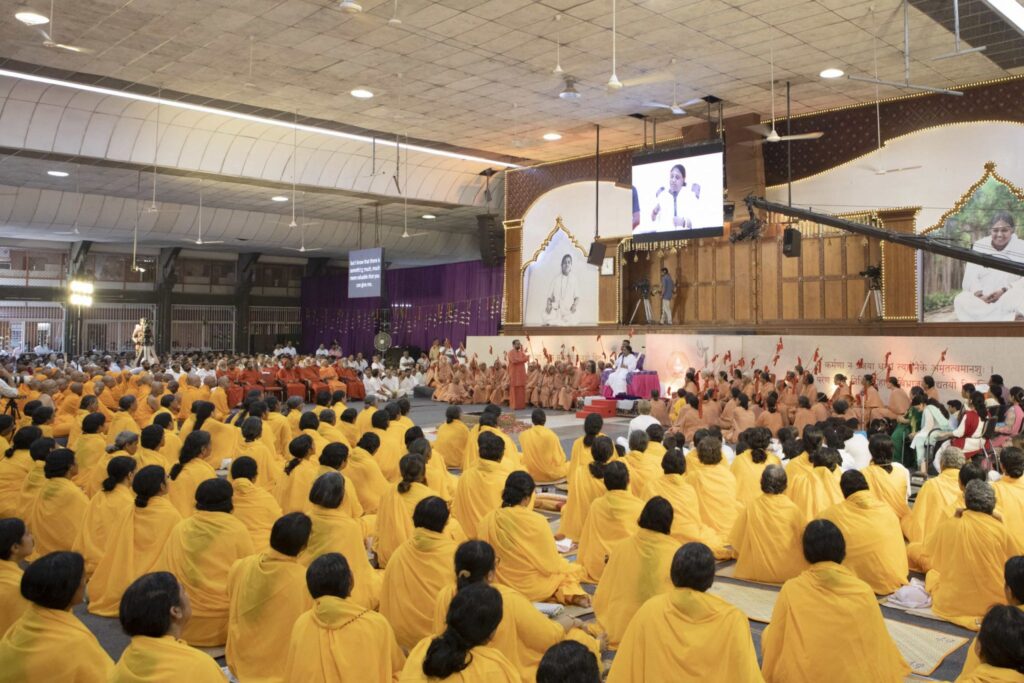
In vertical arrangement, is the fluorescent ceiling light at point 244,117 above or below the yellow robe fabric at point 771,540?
above

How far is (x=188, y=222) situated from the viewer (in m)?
19.6

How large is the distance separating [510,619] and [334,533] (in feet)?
4.58

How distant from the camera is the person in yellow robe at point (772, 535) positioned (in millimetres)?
4848

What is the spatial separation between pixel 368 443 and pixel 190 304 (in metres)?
21.4

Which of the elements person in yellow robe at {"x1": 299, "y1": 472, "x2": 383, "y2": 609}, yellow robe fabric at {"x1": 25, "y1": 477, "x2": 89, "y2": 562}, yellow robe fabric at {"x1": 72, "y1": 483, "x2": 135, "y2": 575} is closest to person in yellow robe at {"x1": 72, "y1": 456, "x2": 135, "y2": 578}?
yellow robe fabric at {"x1": 72, "y1": 483, "x2": 135, "y2": 575}

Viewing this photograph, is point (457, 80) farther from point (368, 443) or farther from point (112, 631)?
point (112, 631)

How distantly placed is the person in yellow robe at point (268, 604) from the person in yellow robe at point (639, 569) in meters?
1.48

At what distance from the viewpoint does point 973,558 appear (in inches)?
166

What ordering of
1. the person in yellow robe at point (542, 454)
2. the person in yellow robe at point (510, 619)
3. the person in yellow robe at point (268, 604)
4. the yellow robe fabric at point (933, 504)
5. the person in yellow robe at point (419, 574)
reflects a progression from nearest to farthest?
the person in yellow robe at point (510, 619) → the person in yellow robe at point (268, 604) → the person in yellow robe at point (419, 574) → the yellow robe fabric at point (933, 504) → the person in yellow robe at point (542, 454)

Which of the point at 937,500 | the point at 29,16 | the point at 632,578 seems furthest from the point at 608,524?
the point at 29,16

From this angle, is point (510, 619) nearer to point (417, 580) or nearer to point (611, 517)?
point (417, 580)

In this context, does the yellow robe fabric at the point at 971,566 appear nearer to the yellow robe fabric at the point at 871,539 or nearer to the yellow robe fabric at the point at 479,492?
the yellow robe fabric at the point at 871,539

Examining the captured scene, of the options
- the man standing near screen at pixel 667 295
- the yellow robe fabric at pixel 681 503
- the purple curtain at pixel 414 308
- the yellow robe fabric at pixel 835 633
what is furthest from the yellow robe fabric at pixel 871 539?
the purple curtain at pixel 414 308

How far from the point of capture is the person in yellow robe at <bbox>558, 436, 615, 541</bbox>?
5562 millimetres
